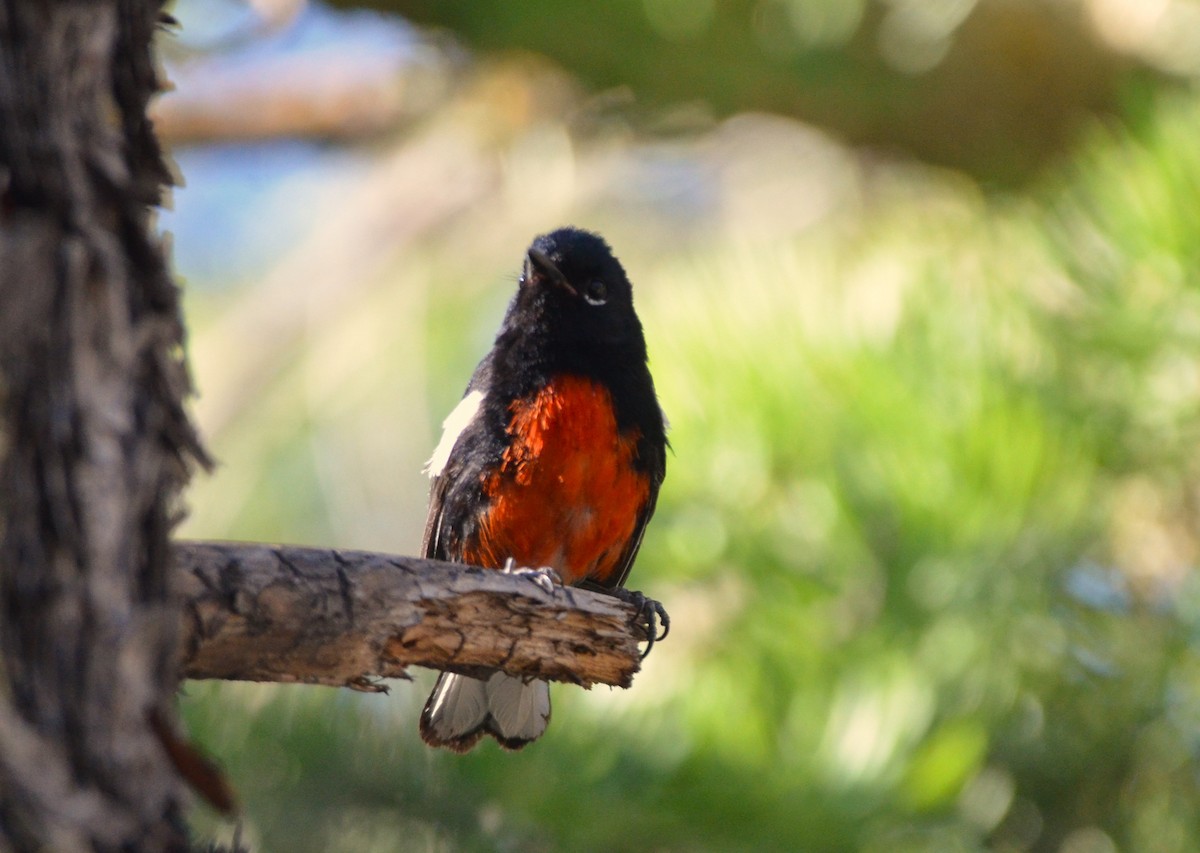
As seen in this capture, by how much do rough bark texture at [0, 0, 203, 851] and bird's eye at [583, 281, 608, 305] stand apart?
2.49 metres

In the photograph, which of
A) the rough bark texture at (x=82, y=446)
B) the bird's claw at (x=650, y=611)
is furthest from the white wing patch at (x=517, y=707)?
the rough bark texture at (x=82, y=446)

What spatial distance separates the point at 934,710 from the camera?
321cm

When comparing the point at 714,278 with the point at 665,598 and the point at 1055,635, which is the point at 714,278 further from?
the point at 1055,635

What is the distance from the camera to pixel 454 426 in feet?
11.8

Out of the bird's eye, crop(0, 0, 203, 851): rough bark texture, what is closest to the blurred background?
the bird's eye

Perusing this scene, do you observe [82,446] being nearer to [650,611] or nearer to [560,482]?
[650,611]

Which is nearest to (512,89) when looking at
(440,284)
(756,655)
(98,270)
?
(440,284)

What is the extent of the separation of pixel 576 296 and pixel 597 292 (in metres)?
0.08

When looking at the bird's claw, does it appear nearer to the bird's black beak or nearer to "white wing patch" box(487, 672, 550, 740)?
"white wing patch" box(487, 672, 550, 740)

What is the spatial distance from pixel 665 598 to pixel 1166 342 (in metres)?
1.51

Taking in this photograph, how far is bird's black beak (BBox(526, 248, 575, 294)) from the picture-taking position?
354 cm

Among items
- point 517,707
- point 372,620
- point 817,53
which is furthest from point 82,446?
point 817,53

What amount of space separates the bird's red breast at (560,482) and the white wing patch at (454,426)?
7.0 inches

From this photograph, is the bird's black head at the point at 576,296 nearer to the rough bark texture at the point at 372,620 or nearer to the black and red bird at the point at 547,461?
the black and red bird at the point at 547,461
